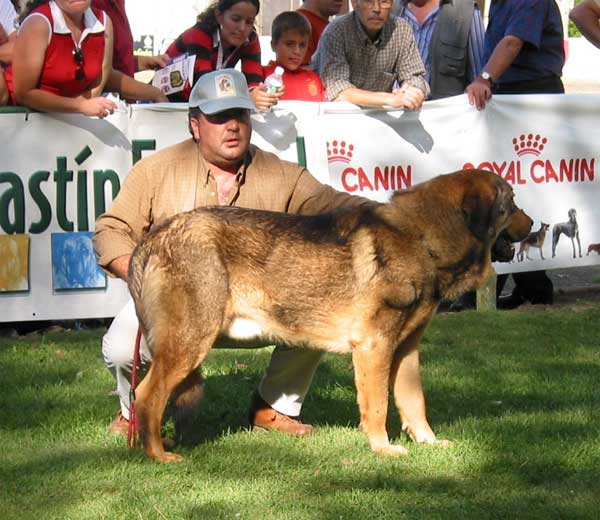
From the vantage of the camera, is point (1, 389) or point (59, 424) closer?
point (59, 424)

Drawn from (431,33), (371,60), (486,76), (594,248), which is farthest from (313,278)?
(594,248)

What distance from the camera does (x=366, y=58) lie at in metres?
8.60

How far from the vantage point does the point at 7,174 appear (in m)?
7.89

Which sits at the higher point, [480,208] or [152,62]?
[152,62]

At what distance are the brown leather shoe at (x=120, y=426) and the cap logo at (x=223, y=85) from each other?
5.79 ft

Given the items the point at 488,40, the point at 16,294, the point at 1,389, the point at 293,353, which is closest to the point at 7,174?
the point at 16,294

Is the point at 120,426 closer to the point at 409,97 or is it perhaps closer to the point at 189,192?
the point at 189,192

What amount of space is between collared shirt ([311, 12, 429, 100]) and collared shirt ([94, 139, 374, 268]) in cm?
278

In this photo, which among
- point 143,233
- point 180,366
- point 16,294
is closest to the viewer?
point 180,366

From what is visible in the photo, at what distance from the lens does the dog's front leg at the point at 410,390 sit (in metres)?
5.62

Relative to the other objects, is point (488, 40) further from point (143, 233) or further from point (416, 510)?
point (416, 510)

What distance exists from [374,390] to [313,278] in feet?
2.00

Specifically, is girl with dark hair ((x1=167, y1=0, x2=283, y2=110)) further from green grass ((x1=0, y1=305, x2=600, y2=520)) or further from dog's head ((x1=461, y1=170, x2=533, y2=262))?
dog's head ((x1=461, y1=170, x2=533, y2=262))

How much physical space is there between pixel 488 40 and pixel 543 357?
10.6 ft
